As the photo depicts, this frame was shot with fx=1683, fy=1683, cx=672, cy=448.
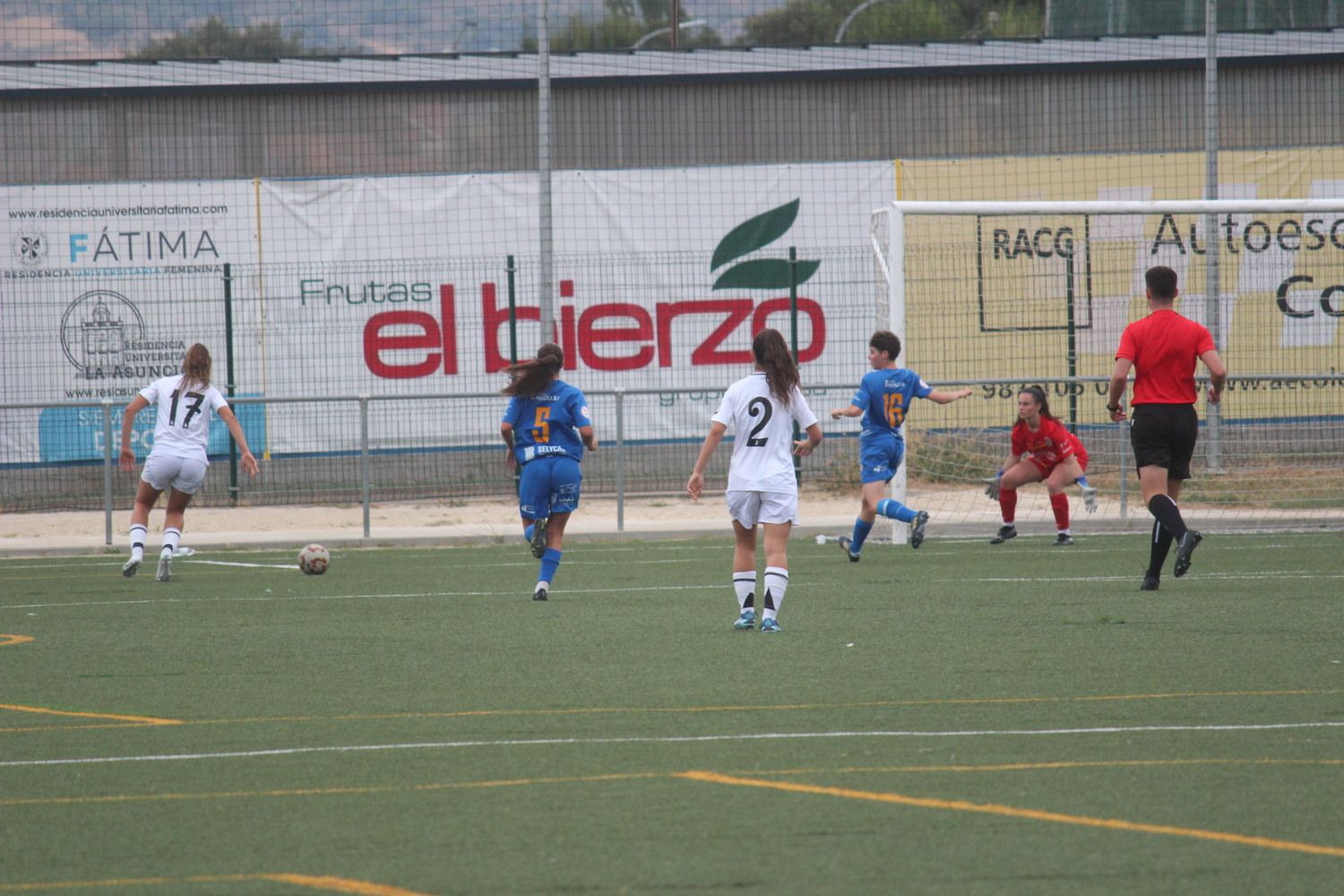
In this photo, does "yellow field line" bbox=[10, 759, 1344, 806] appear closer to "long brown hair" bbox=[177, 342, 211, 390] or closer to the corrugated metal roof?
"long brown hair" bbox=[177, 342, 211, 390]

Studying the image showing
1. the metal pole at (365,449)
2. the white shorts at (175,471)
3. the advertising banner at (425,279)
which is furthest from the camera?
the advertising banner at (425,279)

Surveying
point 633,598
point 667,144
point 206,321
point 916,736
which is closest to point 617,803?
point 916,736

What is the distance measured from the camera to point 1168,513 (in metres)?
11.8

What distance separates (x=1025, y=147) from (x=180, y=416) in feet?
47.8

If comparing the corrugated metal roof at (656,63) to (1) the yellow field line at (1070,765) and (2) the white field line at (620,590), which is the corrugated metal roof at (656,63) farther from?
(1) the yellow field line at (1070,765)

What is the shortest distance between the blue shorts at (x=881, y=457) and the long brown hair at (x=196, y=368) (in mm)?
5800

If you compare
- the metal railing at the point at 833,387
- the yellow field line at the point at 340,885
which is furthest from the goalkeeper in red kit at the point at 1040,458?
the yellow field line at the point at 340,885

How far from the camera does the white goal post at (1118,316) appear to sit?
19094 mm

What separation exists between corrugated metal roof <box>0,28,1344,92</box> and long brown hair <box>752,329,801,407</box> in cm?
1459

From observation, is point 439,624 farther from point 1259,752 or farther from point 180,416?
point 1259,752

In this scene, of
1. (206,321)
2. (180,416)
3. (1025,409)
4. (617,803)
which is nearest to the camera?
(617,803)

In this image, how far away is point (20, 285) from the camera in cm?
2264

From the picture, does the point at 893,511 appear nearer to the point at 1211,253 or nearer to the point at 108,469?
the point at 1211,253

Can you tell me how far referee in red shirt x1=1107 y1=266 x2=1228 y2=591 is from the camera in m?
11.9
